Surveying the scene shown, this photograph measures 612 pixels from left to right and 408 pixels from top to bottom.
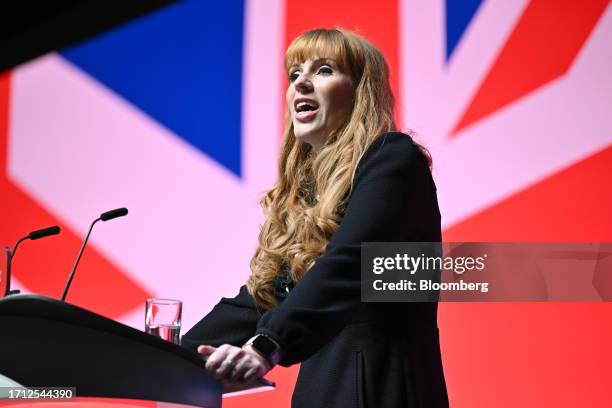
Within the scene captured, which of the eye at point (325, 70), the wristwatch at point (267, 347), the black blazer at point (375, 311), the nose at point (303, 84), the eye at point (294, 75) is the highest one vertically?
the eye at point (294, 75)

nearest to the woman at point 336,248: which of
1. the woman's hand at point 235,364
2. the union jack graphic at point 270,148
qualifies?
the woman's hand at point 235,364

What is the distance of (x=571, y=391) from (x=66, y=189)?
8.03ft

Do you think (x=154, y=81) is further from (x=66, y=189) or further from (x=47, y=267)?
(x=47, y=267)

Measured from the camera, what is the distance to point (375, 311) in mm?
1368

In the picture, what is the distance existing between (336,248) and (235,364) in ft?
0.89

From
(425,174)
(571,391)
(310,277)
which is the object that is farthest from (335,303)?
(571,391)

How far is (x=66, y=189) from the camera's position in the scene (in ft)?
12.6

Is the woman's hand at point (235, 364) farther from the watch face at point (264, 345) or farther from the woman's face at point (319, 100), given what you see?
the woman's face at point (319, 100)

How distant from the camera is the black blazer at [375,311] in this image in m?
1.22

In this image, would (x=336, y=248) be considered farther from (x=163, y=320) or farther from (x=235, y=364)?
(x=163, y=320)

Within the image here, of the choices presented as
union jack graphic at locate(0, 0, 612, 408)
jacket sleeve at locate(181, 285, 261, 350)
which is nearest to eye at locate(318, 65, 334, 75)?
jacket sleeve at locate(181, 285, 261, 350)

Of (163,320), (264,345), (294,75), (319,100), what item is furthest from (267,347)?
(294,75)

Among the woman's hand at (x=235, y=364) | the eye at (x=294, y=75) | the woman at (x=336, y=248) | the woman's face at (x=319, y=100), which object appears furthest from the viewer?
the eye at (x=294, y=75)

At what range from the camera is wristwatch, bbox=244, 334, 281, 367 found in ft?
3.65
